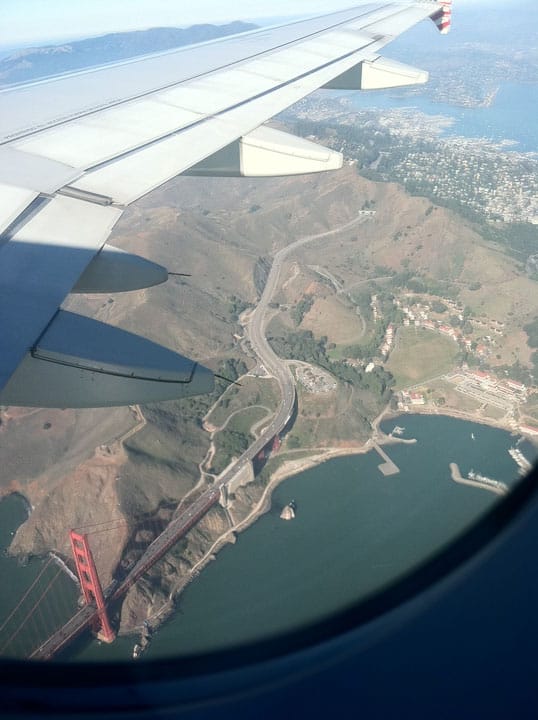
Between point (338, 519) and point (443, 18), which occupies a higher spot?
point (443, 18)

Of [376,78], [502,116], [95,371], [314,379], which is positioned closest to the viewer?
[95,371]

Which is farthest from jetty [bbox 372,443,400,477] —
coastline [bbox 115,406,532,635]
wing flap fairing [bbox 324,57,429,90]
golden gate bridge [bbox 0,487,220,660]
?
wing flap fairing [bbox 324,57,429,90]

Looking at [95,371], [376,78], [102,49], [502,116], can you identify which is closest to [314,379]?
[376,78]

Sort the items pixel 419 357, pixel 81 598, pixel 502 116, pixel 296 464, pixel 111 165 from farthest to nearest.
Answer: pixel 502 116 < pixel 419 357 < pixel 296 464 < pixel 81 598 < pixel 111 165

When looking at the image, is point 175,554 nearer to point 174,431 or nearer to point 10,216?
point 174,431

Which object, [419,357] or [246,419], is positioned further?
[419,357]

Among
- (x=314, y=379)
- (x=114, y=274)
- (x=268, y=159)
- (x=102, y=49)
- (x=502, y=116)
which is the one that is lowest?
(x=314, y=379)

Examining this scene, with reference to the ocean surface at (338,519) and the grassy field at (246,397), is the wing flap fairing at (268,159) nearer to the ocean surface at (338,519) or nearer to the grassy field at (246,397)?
→ the ocean surface at (338,519)

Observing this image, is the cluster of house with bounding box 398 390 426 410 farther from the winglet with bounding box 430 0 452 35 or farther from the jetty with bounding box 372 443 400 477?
the winglet with bounding box 430 0 452 35

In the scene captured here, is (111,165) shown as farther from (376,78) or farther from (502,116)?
(502,116)
